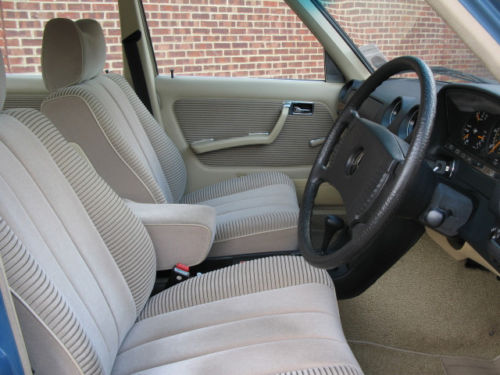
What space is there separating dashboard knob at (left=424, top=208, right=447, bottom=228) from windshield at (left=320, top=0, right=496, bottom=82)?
1.40 ft

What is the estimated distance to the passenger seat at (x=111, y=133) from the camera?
1.62 meters

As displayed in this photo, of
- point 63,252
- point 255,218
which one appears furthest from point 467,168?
point 63,252

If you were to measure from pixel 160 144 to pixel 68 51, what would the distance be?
1.86 feet

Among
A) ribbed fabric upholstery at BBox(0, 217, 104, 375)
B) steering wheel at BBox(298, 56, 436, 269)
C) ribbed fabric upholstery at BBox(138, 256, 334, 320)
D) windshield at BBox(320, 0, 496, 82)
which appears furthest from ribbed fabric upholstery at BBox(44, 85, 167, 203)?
windshield at BBox(320, 0, 496, 82)

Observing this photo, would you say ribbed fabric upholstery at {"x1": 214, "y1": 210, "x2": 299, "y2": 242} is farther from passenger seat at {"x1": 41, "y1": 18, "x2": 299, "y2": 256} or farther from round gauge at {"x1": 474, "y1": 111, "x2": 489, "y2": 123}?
round gauge at {"x1": 474, "y1": 111, "x2": 489, "y2": 123}

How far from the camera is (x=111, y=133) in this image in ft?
5.46

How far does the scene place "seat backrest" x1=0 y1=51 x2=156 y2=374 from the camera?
90cm

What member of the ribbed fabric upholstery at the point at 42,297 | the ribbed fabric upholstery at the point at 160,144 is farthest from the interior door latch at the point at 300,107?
the ribbed fabric upholstery at the point at 42,297

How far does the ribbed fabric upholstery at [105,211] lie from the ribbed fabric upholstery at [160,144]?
0.70m

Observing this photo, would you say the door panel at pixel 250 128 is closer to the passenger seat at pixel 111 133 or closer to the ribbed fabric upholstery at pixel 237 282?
the passenger seat at pixel 111 133

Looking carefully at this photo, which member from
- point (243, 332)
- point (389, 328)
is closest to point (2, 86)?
point (243, 332)

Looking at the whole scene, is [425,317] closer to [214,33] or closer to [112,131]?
[112,131]

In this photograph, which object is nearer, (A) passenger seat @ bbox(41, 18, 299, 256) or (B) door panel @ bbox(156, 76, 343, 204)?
(A) passenger seat @ bbox(41, 18, 299, 256)


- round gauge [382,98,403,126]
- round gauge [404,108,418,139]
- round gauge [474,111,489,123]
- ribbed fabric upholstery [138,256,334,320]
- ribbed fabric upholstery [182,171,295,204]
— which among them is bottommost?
ribbed fabric upholstery [182,171,295,204]
